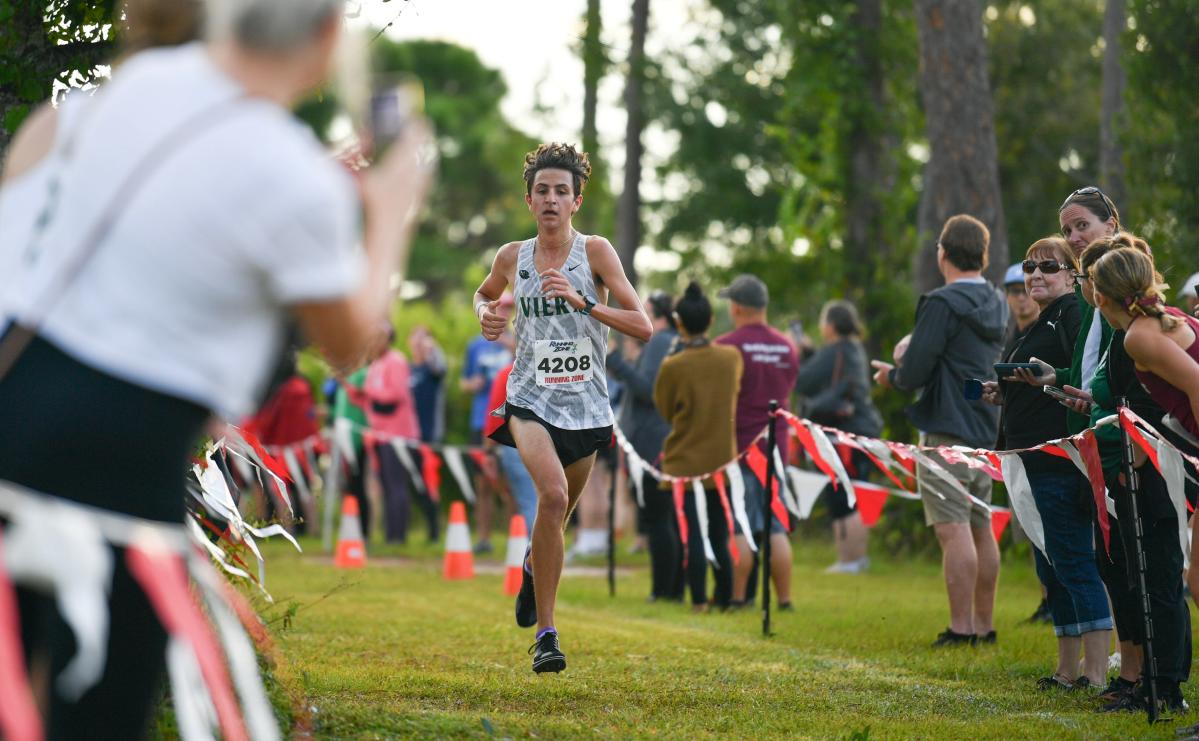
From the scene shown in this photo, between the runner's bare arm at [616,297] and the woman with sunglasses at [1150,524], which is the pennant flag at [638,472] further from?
the woman with sunglasses at [1150,524]

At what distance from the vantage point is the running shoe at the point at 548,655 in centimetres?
679

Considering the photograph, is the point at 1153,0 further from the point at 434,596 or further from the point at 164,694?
the point at 164,694

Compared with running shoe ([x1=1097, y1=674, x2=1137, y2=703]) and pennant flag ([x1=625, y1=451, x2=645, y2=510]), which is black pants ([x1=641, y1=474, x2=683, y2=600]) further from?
running shoe ([x1=1097, y1=674, x2=1137, y2=703])

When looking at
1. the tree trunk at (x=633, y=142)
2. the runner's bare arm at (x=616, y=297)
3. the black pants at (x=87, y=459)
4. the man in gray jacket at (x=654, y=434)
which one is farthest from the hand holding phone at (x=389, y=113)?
the tree trunk at (x=633, y=142)

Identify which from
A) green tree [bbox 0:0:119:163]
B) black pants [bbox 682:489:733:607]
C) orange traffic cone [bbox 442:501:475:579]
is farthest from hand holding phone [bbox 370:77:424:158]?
orange traffic cone [bbox 442:501:475:579]

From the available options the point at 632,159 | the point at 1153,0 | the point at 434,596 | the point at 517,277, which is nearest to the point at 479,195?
the point at 632,159

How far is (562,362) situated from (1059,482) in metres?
2.33

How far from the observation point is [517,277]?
7223 millimetres

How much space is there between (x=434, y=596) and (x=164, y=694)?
6.59 meters

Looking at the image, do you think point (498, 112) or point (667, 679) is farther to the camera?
point (498, 112)

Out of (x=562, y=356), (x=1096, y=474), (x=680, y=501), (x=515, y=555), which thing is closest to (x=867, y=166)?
(x=515, y=555)

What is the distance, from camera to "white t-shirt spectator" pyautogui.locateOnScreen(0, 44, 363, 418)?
2.60m

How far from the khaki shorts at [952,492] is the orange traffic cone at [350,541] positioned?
7.05 meters

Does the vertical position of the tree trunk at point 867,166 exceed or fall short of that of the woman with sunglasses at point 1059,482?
it exceeds it
